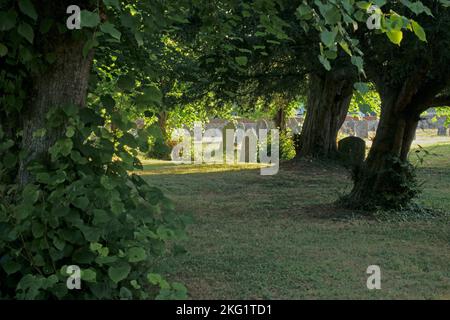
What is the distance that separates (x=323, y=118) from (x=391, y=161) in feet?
34.2

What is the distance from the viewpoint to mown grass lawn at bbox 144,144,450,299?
19.2 ft

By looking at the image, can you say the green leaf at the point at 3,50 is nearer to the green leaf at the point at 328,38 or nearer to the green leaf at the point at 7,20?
the green leaf at the point at 7,20

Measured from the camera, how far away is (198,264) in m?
6.82

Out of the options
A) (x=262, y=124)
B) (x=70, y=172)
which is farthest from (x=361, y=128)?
(x=70, y=172)

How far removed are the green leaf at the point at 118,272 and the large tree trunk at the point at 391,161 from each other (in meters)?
7.28

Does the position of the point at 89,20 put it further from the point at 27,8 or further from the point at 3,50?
the point at 3,50

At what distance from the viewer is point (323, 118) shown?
2059 cm

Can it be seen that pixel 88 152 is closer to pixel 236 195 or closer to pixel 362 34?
pixel 362 34

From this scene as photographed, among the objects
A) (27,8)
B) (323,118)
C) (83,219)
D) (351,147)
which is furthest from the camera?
(351,147)

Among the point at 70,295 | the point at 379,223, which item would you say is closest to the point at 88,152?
the point at 70,295

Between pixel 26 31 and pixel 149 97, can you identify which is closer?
pixel 26 31

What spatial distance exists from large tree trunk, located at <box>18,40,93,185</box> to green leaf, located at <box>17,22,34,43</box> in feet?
1.68

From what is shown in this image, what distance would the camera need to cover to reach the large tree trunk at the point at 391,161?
10.3m

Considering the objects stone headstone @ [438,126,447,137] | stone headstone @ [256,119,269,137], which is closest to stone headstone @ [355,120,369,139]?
stone headstone @ [256,119,269,137]
